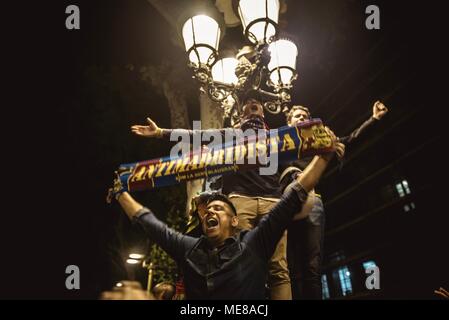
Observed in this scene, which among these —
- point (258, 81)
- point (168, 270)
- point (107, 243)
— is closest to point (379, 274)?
point (168, 270)

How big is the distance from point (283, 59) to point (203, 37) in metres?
1.48

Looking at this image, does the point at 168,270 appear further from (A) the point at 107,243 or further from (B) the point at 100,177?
(A) the point at 107,243

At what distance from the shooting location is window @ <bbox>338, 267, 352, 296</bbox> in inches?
723

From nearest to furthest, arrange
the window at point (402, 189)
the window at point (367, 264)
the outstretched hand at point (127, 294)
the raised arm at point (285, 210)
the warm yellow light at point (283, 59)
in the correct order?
the outstretched hand at point (127, 294)
the raised arm at point (285, 210)
the warm yellow light at point (283, 59)
the window at point (402, 189)
the window at point (367, 264)

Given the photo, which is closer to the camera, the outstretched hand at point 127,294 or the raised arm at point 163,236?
the outstretched hand at point 127,294

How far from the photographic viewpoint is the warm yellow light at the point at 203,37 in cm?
503

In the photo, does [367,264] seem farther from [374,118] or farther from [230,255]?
[230,255]

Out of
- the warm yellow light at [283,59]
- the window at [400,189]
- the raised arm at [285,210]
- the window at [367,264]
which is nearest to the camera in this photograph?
the raised arm at [285,210]

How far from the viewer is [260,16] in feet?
14.6

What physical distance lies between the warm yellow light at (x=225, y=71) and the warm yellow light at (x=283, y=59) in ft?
2.49

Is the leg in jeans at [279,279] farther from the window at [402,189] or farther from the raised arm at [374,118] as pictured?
the window at [402,189]

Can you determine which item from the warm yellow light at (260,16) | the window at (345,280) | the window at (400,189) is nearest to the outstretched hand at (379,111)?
the warm yellow light at (260,16)

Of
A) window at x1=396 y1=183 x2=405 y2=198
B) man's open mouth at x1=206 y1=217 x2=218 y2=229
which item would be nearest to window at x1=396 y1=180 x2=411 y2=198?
window at x1=396 y1=183 x2=405 y2=198

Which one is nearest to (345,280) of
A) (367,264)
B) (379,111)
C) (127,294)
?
(367,264)
